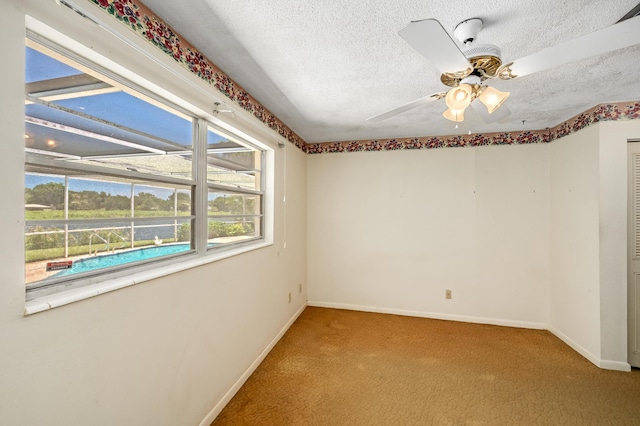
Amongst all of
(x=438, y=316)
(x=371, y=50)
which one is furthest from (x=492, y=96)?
(x=438, y=316)

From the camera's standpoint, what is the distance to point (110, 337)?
3.68ft

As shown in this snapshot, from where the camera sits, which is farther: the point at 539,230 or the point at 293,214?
the point at 293,214

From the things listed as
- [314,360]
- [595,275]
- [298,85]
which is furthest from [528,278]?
[298,85]

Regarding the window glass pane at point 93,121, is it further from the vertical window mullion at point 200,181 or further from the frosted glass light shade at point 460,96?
the frosted glass light shade at point 460,96

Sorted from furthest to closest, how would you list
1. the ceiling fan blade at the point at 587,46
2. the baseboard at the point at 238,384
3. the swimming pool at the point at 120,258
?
the baseboard at the point at 238,384 → the swimming pool at the point at 120,258 → the ceiling fan blade at the point at 587,46

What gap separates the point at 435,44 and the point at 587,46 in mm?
562

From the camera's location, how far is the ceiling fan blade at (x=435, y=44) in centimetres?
96

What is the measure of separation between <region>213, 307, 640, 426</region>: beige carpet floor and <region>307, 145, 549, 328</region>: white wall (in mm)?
512

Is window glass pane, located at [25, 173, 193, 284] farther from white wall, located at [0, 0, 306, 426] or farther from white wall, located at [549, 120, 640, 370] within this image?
white wall, located at [549, 120, 640, 370]

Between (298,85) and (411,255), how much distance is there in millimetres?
2560

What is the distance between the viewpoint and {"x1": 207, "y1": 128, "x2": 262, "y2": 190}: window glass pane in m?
2.02

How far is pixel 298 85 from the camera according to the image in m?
2.06

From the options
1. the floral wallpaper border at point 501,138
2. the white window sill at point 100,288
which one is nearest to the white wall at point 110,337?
the white window sill at point 100,288

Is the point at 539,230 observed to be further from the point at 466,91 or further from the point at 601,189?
the point at 466,91
